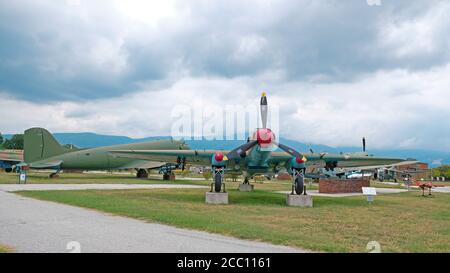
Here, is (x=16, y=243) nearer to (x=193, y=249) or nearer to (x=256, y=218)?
(x=193, y=249)

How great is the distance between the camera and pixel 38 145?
45.5m

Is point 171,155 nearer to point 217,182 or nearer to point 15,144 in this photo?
point 217,182

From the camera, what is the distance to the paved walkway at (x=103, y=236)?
26.6 feet

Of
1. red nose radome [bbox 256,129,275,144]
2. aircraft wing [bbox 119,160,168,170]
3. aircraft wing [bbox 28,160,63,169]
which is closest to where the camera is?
red nose radome [bbox 256,129,275,144]

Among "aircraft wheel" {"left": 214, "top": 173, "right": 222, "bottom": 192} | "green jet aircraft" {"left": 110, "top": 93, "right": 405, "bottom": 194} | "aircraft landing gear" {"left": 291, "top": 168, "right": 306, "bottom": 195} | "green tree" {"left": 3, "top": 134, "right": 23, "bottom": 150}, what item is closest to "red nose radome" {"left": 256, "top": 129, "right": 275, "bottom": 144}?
"green jet aircraft" {"left": 110, "top": 93, "right": 405, "bottom": 194}

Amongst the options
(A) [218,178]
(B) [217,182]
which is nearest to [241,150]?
(A) [218,178]

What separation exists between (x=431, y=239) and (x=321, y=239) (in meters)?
3.14

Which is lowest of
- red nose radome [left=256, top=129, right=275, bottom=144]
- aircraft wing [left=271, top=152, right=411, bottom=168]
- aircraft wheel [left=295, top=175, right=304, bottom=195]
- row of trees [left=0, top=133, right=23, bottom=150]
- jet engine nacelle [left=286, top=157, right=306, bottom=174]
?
aircraft wheel [left=295, top=175, right=304, bottom=195]

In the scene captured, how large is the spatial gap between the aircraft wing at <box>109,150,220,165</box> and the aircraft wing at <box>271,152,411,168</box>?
3.94 meters

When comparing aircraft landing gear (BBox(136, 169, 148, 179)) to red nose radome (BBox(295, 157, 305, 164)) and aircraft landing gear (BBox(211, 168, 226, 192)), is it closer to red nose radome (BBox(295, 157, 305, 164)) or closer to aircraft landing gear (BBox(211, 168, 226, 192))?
aircraft landing gear (BBox(211, 168, 226, 192))

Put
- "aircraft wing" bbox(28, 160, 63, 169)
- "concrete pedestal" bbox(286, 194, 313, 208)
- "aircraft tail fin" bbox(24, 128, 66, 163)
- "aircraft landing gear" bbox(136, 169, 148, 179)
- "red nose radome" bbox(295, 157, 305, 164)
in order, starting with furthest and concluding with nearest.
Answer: "aircraft landing gear" bbox(136, 169, 148, 179) < "aircraft tail fin" bbox(24, 128, 66, 163) < "aircraft wing" bbox(28, 160, 63, 169) < "red nose radome" bbox(295, 157, 305, 164) < "concrete pedestal" bbox(286, 194, 313, 208)

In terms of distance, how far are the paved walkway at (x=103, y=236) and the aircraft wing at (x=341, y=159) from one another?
39.0ft

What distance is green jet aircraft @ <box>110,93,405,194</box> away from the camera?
20.1 m
